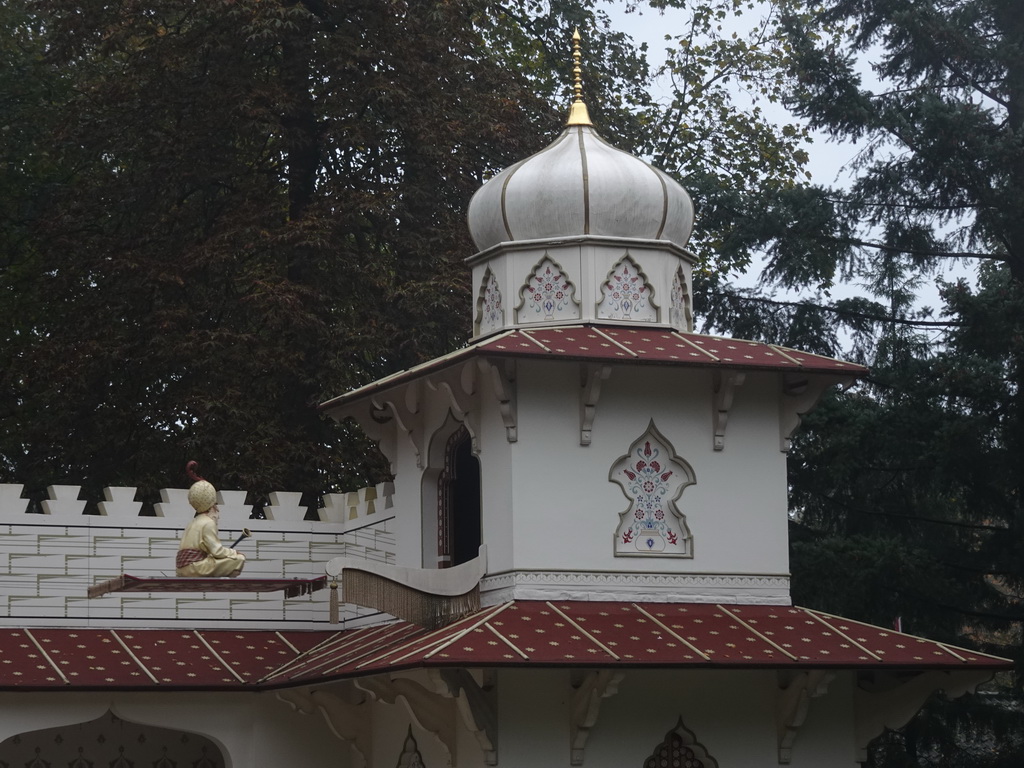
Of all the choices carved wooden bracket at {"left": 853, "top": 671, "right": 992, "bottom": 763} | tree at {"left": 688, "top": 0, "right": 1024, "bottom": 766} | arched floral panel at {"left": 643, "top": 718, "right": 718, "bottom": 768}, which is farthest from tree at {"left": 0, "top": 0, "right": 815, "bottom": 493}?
carved wooden bracket at {"left": 853, "top": 671, "right": 992, "bottom": 763}

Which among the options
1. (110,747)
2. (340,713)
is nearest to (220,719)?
(340,713)

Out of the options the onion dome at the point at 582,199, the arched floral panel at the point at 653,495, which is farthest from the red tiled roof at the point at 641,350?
the onion dome at the point at 582,199

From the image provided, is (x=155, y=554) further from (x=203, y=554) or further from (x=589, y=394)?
(x=589, y=394)

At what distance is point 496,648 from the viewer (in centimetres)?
1139

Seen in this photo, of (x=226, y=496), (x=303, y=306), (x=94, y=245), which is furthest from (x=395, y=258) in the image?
(x=226, y=496)

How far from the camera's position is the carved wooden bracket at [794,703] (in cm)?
1235

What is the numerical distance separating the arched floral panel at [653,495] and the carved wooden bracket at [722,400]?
0.35 meters

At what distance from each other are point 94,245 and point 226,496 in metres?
6.50

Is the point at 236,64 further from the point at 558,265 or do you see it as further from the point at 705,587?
the point at 705,587

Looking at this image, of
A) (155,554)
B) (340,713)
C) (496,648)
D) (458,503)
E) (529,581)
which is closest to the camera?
(496,648)

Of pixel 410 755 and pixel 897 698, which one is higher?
pixel 897 698

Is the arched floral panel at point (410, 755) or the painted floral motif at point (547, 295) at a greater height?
→ the painted floral motif at point (547, 295)

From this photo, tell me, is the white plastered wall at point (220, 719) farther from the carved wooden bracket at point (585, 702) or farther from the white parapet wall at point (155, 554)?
the carved wooden bracket at point (585, 702)

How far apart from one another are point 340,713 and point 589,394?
3.47m
